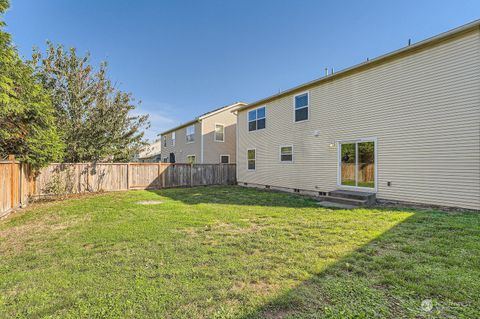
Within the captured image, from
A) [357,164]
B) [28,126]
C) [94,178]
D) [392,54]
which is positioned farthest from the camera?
[94,178]

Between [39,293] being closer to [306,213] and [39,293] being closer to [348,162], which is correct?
[306,213]

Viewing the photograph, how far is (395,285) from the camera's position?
108 inches

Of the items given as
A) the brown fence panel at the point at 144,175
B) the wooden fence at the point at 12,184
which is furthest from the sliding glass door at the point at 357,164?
the wooden fence at the point at 12,184

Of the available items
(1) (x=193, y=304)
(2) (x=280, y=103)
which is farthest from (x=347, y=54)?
(1) (x=193, y=304)

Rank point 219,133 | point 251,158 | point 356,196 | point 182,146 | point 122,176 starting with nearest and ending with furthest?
point 356,196
point 122,176
point 251,158
point 219,133
point 182,146

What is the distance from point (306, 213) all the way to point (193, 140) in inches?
594

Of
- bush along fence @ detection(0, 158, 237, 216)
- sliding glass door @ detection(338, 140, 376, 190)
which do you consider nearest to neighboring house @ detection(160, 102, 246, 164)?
bush along fence @ detection(0, 158, 237, 216)

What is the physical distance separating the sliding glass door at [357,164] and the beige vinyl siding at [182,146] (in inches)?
490

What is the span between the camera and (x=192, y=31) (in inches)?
528

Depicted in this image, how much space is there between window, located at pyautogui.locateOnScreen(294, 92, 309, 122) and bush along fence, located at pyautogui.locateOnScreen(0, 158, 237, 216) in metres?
6.99

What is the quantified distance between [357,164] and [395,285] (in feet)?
22.8

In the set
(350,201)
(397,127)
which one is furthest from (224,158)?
(397,127)

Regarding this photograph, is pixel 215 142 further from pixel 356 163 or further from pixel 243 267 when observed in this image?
pixel 243 267

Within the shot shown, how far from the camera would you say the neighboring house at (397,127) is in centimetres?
648
